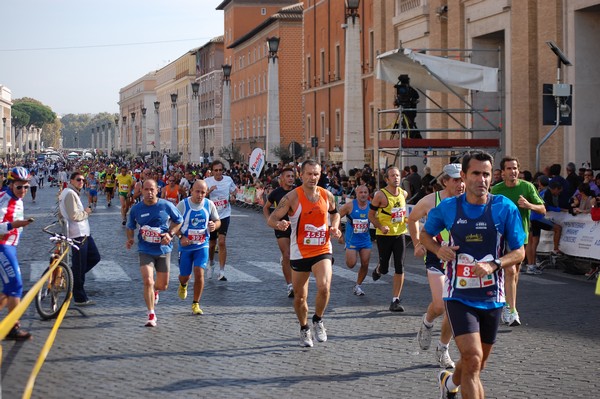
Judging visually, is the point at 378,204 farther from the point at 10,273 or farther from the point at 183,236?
the point at 10,273

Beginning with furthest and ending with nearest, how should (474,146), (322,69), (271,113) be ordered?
(322,69) → (271,113) → (474,146)

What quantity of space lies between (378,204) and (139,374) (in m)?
5.26

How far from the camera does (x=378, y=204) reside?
13609mm

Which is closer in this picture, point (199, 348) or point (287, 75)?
point (199, 348)

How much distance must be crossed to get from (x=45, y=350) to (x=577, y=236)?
36.0ft

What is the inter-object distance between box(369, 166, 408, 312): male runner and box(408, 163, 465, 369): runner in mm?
2925

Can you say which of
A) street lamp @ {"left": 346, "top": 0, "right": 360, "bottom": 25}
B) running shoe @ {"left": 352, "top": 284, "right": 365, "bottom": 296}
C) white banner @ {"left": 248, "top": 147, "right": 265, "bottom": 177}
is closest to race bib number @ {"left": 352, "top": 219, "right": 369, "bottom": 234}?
running shoe @ {"left": 352, "top": 284, "right": 365, "bottom": 296}

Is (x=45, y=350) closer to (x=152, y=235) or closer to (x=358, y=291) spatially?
(x=152, y=235)

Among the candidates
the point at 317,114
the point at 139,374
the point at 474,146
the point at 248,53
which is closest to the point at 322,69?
the point at 317,114

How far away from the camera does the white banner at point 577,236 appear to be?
17.6 meters

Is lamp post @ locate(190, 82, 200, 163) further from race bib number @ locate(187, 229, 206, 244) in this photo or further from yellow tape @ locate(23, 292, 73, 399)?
yellow tape @ locate(23, 292, 73, 399)

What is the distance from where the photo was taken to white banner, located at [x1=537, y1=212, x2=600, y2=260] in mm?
17597

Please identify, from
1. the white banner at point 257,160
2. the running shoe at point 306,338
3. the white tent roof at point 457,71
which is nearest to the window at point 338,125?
the white banner at point 257,160

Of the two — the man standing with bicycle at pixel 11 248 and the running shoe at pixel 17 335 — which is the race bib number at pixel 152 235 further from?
the running shoe at pixel 17 335
